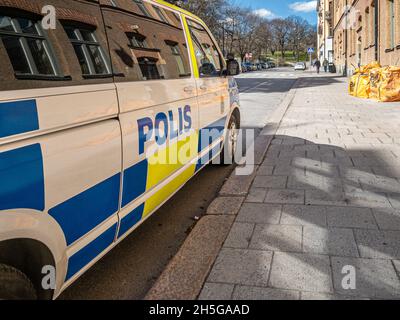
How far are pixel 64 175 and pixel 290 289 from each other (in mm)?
1615

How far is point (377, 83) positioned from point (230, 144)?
9955 mm

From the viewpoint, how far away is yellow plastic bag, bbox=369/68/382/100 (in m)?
13.9

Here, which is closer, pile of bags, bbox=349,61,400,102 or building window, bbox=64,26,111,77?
building window, bbox=64,26,111,77

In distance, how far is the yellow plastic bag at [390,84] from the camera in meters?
13.1

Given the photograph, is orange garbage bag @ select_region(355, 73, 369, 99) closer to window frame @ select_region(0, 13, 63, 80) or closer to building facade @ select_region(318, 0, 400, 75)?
building facade @ select_region(318, 0, 400, 75)

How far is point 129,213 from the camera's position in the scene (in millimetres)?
2910

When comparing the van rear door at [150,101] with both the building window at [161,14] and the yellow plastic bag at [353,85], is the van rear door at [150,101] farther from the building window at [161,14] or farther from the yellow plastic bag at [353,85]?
the yellow plastic bag at [353,85]

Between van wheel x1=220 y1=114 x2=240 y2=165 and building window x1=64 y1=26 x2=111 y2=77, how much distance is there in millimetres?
3384

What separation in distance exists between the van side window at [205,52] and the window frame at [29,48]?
2.56m

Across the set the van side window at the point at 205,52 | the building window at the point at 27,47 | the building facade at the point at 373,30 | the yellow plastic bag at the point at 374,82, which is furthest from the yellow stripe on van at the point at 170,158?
the building facade at the point at 373,30

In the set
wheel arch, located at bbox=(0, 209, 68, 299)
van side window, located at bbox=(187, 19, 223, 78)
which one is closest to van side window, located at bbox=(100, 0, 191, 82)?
van side window, located at bbox=(187, 19, 223, 78)

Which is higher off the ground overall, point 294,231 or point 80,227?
point 80,227

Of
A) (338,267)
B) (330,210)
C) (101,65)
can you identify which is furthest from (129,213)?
(330,210)
